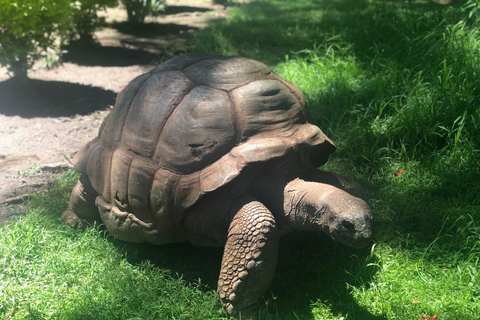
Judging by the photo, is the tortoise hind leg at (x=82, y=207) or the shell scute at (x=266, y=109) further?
the tortoise hind leg at (x=82, y=207)

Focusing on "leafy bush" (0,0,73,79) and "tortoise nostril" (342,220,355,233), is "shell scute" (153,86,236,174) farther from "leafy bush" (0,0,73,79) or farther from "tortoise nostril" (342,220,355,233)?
"leafy bush" (0,0,73,79)

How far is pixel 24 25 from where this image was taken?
5688mm

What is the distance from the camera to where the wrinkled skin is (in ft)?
8.67

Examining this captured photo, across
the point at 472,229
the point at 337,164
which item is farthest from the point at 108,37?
the point at 472,229

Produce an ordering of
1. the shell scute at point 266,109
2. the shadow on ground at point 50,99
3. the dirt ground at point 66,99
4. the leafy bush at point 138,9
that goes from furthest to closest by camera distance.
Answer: the leafy bush at point 138,9 → the shadow on ground at point 50,99 → the dirt ground at point 66,99 → the shell scute at point 266,109

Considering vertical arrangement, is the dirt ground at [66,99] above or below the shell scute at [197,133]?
below

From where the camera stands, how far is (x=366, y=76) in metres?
4.88

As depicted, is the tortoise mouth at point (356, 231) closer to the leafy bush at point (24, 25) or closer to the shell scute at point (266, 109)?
the shell scute at point (266, 109)

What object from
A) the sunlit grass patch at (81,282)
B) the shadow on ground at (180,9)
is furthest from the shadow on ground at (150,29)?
the sunlit grass patch at (81,282)

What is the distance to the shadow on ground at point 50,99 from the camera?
5.72 m

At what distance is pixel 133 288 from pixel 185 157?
91 centimetres

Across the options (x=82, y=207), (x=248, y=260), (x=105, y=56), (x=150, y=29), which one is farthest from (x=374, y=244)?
(x=150, y=29)

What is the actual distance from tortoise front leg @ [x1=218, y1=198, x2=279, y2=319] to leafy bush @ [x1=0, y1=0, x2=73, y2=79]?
14.5 ft

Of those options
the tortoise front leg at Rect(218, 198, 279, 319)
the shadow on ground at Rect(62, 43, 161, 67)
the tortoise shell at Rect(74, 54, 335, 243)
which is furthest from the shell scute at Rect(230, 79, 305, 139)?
the shadow on ground at Rect(62, 43, 161, 67)
